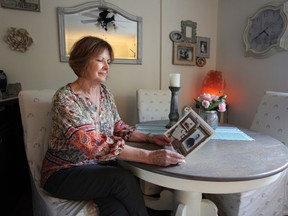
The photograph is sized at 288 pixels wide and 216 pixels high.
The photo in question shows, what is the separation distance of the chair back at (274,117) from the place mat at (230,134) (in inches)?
11.5

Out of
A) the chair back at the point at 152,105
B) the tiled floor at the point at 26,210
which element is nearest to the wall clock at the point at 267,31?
the chair back at the point at 152,105

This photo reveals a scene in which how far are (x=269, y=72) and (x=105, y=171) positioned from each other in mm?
2151

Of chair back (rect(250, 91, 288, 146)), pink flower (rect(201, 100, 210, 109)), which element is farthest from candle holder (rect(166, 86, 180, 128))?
chair back (rect(250, 91, 288, 146))

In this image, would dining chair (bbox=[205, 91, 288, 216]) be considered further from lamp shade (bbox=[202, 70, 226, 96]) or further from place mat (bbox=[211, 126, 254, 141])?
lamp shade (bbox=[202, 70, 226, 96])

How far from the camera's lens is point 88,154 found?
0.84m

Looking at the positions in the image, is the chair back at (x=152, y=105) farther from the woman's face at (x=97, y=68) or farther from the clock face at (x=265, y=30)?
the clock face at (x=265, y=30)

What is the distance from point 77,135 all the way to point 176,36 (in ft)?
7.12

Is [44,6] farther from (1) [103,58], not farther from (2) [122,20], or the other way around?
(1) [103,58]

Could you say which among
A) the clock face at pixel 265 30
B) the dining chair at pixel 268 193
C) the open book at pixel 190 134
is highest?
the clock face at pixel 265 30

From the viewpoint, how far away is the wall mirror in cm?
214

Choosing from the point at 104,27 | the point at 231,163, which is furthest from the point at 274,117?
the point at 104,27

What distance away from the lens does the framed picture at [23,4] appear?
1912mm

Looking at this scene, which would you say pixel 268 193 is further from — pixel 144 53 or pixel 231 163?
pixel 144 53

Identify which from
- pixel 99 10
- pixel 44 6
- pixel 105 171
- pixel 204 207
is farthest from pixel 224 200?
pixel 44 6
